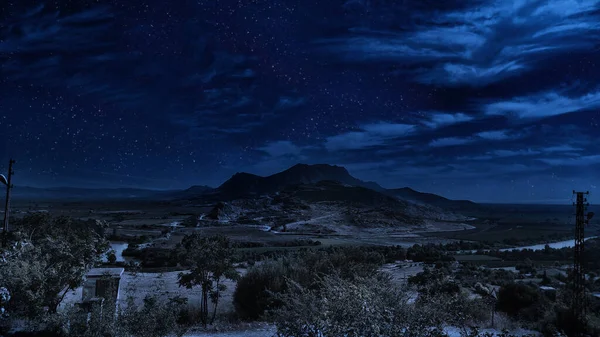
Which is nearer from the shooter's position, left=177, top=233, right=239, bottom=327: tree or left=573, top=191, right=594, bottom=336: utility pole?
left=177, top=233, right=239, bottom=327: tree

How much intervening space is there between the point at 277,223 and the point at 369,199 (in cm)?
3225

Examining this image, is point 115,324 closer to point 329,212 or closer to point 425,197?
point 329,212

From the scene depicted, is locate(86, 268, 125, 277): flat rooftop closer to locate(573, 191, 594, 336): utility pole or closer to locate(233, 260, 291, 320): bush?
locate(233, 260, 291, 320): bush

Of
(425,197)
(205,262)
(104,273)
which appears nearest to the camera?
(205,262)

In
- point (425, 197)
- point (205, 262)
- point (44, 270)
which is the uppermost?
point (425, 197)

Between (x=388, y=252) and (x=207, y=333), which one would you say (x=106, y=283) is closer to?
(x=207, y=333)

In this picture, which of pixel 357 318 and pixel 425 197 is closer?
pixel 357 318

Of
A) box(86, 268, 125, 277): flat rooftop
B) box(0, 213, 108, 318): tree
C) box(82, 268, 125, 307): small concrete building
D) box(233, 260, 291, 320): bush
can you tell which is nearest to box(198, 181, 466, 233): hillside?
box(233, 260, 291, 320): bush

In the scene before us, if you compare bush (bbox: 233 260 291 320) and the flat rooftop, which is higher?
the flat rooftop

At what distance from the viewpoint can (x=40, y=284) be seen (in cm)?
981

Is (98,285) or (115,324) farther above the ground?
(115,324)

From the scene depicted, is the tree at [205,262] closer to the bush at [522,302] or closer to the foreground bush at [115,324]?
the foreground bush at [115,324]

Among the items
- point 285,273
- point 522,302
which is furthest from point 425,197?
point 285,273

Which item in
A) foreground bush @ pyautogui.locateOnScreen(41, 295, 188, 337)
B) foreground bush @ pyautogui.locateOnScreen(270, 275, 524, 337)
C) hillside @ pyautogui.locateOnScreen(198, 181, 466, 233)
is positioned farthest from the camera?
hillside @ pyautogui.locateOnScreen(198, 181, 466, 233)
